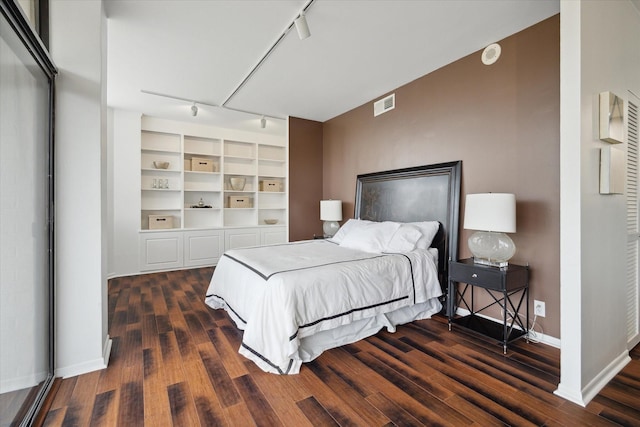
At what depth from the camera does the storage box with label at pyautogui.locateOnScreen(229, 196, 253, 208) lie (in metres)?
5.56

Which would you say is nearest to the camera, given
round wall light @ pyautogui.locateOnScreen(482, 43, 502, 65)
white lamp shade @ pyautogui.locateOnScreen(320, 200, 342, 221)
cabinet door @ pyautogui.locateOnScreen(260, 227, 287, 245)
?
round wall light @ pyautogui.locateOnScreen(482, 43, 502, 65)

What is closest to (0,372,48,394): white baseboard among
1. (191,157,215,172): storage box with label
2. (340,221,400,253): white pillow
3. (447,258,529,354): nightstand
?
(340,221,400,253): white pillow

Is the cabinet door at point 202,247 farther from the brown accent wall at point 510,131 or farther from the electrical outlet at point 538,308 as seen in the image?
the electrical outlet at point 538,308

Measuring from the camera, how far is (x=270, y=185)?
19.4 feet

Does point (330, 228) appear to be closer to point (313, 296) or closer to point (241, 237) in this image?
point (241, 237)

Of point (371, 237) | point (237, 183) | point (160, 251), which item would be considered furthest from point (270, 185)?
point (371, 237)

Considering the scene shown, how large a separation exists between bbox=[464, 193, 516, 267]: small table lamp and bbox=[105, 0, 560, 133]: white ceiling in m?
1.50

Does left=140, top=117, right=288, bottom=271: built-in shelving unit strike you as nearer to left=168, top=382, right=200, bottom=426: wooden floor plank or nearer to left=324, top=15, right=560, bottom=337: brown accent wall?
left=324, top=15, right=560, bottom=337: brown accent wall

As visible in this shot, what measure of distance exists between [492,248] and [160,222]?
4.84m

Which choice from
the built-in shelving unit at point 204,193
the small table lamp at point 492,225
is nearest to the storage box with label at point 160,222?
the built-in shelving unit at point 204,193

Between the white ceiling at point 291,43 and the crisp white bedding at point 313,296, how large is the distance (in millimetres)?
2036

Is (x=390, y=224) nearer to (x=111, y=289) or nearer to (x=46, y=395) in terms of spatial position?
(x=46, y=395)

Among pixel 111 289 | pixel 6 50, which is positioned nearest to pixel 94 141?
pixel 6 50

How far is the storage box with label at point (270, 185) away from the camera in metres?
5.87
